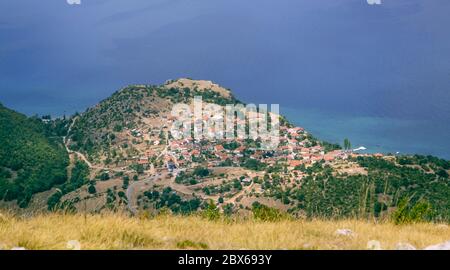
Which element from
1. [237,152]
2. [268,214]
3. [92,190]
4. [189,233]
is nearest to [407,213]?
[268,214]

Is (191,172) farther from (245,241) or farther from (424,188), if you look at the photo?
(245,241)

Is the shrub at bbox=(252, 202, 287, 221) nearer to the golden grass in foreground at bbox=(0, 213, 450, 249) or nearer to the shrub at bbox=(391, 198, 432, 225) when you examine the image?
the golden grass in foreground at bbox=(0, 213, 450, 249)

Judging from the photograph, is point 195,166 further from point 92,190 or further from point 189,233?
point 189,233

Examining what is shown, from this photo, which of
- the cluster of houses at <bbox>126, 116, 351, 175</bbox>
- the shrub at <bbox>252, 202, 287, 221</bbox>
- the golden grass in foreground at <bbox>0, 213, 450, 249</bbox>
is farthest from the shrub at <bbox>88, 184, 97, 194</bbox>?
the golden grass in foreground at <bbox>0, 213, 450, 249</bbox>

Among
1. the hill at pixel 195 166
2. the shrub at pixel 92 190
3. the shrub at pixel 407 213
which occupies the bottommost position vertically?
the shrub at pixel 92 190

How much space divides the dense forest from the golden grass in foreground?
86.2 meters

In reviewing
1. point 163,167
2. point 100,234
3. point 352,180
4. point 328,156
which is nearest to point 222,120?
point 163,167

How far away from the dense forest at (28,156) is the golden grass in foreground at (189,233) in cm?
8619

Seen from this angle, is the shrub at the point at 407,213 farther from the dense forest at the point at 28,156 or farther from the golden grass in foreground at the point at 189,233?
the dense forest at the point at 28,156

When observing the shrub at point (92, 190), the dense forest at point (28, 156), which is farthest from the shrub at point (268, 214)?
the shrub at point (92, 190)

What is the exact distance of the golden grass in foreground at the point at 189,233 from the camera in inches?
256

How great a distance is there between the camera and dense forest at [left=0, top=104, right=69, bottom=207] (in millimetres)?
101438
